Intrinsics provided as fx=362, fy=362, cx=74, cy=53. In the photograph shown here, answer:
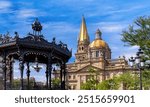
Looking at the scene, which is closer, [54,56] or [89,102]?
[89,102]

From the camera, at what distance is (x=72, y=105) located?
329 inches

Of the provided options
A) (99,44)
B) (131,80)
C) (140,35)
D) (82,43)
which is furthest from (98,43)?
(140,35)

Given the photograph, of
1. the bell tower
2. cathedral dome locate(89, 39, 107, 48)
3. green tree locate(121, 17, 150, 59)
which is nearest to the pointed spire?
cathedral dome locate(89, 39, 107, 48)

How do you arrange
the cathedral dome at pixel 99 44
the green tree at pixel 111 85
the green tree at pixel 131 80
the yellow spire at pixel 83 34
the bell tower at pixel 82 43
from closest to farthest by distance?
the green tree at pixel 131 80, the green tree at pixel 111 85, the cathedral dome at pixel 99 44, the bell tower at pixel 82 43, the yellow spire at pixel 83 34

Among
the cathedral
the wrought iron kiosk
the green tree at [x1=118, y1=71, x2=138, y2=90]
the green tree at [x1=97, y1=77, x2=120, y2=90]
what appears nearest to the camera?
the wrought iron kiosk

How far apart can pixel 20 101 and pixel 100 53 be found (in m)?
110

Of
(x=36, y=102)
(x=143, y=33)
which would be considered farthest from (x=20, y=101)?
(x=143, y=33)

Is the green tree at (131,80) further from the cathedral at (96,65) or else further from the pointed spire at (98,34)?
the pointed spire at (98,34)

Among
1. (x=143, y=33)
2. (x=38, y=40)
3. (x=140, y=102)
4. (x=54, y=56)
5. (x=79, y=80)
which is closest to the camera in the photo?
(x=140, y=102)

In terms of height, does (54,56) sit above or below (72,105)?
above

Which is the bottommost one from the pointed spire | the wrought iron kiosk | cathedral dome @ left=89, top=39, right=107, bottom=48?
the wrought iron kiosk

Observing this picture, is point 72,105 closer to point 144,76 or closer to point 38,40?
point 38,40

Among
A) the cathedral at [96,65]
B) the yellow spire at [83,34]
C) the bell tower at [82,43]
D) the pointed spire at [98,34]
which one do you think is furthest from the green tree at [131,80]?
the yellow spire at [83,34]

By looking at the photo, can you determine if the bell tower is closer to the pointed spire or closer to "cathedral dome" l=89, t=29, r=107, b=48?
the pointed spire
